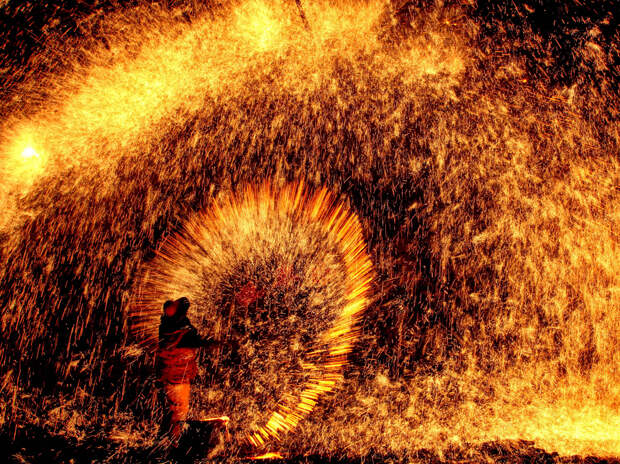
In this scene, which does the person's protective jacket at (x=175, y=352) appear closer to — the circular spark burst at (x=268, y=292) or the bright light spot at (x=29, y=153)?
the circular spark burst at (x=268, y=292)

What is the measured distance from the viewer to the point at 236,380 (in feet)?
10.8

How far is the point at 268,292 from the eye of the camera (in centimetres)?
358

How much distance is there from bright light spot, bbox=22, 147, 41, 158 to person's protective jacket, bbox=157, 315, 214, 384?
9.59ft

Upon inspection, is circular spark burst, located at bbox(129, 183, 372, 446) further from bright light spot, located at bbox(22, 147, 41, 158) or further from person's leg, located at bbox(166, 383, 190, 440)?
bright light spot, located at bbox(22, 147, 41, 158)

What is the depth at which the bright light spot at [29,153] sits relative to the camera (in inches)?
131

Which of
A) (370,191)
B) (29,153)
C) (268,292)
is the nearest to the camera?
(370,191)

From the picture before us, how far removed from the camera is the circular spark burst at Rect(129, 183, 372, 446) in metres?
3.13

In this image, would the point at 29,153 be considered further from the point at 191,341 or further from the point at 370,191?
the point at 370,191

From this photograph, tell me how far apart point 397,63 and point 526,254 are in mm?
2423

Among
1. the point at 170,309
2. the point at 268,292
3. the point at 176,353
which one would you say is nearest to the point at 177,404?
the point at 176,353

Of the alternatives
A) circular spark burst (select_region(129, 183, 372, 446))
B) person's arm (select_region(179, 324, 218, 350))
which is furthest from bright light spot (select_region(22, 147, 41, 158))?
person's arm (select_region(179, 324, 218, 350))

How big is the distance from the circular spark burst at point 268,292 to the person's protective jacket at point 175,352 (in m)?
1.56

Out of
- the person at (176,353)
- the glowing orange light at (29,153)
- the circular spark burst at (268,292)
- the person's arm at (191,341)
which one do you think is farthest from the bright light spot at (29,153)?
the person's arm at (191,341)

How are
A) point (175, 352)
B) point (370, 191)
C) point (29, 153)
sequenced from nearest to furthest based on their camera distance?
1. point (175, 352)
2. point (370, 191)
3. point (29, 153)
